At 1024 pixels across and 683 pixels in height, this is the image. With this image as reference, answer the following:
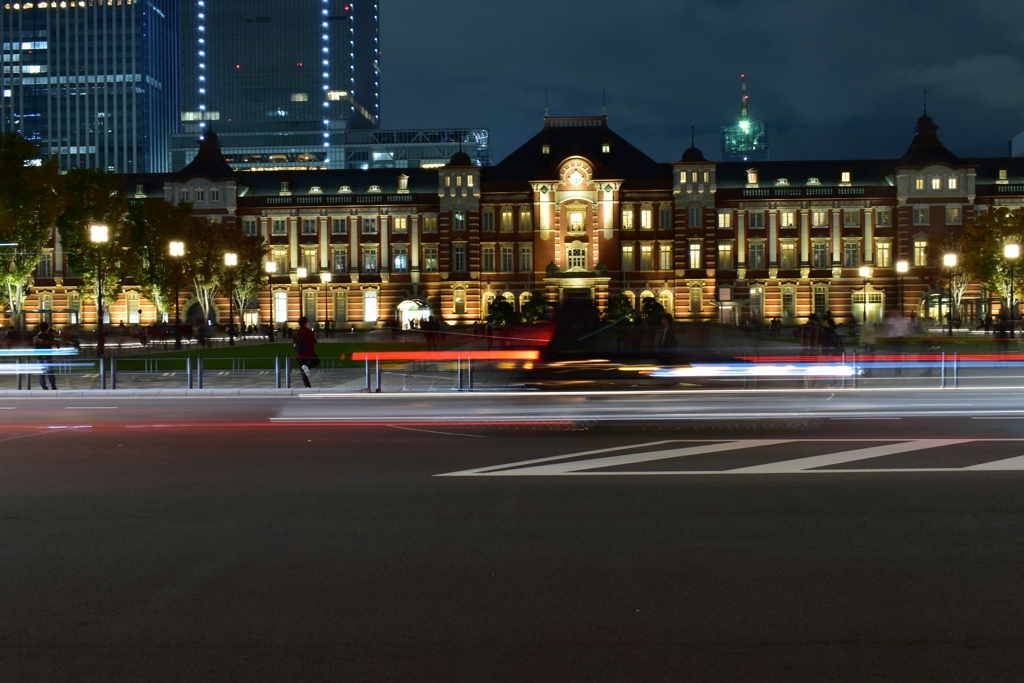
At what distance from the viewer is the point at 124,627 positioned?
5.12m

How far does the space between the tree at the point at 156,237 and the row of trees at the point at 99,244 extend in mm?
57

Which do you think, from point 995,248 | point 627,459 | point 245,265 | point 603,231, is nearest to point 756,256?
point 603,231

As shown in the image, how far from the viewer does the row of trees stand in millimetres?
39844

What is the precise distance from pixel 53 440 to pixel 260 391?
334 inches

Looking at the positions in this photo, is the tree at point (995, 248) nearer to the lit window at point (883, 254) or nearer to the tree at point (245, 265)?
the lit window at point (883, 254)

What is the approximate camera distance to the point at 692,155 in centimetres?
7081

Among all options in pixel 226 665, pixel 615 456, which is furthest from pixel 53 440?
pixel 226 665

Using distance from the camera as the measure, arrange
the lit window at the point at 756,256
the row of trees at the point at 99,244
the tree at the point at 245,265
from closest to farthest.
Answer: the row of trees at the point at 99,244, the tree at the point at 245,265, the lit window at the point at 756,256

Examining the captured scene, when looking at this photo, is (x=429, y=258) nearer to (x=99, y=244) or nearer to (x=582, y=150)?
(x=582, y=150)

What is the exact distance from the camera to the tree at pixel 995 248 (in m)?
52.6

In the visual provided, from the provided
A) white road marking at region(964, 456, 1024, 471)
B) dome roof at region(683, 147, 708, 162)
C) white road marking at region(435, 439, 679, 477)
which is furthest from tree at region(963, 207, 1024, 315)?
white road marking at region(435, 439, 679, 477)

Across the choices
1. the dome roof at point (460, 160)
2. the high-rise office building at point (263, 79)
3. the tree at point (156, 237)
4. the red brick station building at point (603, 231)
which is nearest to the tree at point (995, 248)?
the red brick station building at point (603, 231)

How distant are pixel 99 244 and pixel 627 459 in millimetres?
33117

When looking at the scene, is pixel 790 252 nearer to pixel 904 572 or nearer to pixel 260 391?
pixel 260 391
